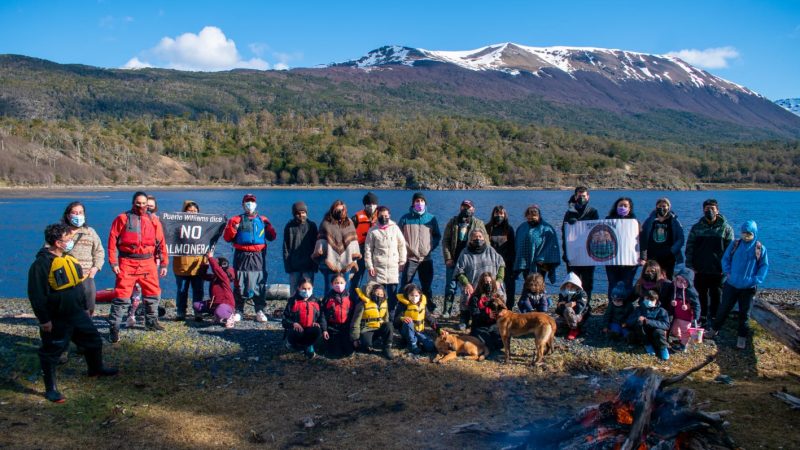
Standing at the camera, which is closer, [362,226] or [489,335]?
[489,335]

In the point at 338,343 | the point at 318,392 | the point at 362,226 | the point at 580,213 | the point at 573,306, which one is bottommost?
the point at 318,392

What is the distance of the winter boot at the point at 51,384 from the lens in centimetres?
621

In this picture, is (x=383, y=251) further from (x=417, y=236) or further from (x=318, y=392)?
(x=318, y=392)

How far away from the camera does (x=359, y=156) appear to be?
130 meters

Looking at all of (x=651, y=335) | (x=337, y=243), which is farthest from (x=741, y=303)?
(x=337, y=243)

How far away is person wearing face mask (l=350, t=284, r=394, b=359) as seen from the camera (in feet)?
25.2

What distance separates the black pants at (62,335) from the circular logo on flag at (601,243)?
23.4ft

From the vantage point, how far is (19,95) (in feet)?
568

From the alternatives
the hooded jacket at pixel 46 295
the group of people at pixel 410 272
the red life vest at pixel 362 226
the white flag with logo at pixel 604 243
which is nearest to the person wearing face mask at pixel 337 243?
the group of people at pixel 410 272

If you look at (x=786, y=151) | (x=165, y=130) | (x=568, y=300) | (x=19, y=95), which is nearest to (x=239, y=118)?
(x=165, y=130)

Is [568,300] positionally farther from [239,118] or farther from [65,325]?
[239,118]

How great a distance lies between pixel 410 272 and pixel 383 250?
830mm

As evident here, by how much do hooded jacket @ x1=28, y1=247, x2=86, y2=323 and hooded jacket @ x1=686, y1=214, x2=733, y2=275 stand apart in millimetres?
7995

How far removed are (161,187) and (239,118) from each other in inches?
2985
